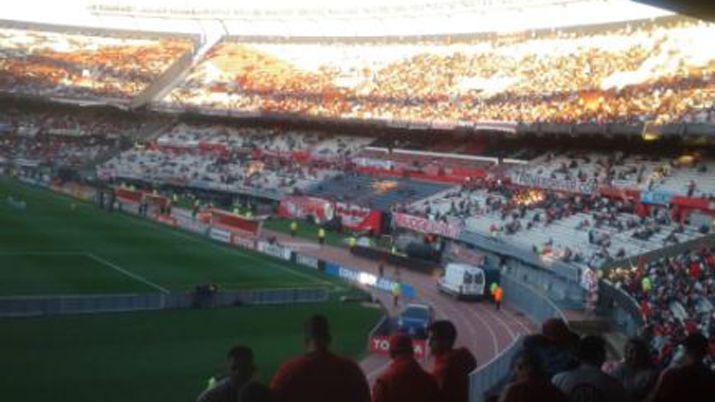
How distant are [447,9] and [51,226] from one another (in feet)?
128

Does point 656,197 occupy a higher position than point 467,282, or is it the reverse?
point 656,197

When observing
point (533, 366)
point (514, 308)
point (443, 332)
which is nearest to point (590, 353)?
point (533, 366)

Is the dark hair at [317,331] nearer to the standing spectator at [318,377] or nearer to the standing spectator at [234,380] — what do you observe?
the standing spectator at [318,377]

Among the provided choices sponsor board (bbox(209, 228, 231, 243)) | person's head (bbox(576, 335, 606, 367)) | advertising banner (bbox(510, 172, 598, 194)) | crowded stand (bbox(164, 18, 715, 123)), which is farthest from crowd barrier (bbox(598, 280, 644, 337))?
sponsor board (bbox(209, 228, 231, 243))

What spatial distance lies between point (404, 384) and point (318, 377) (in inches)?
29.8

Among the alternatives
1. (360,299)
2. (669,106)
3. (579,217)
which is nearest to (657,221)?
(579,217)

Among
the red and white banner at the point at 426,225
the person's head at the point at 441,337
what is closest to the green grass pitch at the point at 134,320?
the red and white banner at the point at 426,225

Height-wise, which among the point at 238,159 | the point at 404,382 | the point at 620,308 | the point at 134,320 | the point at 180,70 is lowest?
the point at 134,320

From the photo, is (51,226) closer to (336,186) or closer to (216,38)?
(336,186)

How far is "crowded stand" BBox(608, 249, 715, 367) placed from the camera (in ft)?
68.8

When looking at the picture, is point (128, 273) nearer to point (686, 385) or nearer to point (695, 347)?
point (695, 347)

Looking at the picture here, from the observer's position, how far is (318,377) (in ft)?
21.1

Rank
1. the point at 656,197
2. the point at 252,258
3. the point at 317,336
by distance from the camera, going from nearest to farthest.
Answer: the point at 317,336
the point at 656,197
the point at 252,258

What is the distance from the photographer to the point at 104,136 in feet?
279
